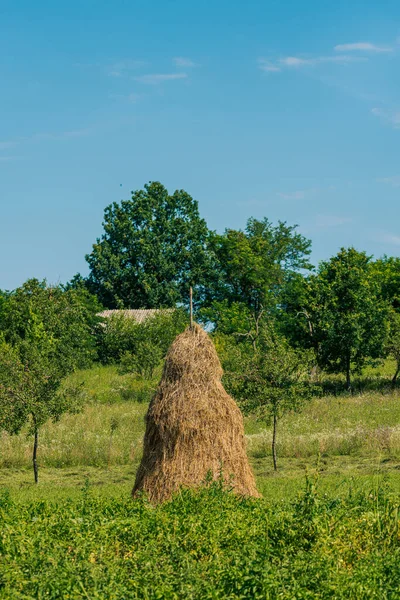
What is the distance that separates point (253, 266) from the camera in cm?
5959

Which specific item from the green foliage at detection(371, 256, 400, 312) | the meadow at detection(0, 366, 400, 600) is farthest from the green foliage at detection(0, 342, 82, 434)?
the green foliage at detection(371, 256, 400, 312)

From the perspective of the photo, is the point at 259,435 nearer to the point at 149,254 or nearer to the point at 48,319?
the point at 48,319

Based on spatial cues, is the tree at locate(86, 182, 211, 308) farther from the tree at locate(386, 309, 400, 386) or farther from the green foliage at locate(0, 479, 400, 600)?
→ the green foliage at locate(0, 479, 400, 600)

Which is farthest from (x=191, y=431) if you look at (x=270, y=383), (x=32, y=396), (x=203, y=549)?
(x=270, y=383)

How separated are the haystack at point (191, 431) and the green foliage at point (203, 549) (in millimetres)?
2056

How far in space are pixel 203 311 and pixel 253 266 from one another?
561cm

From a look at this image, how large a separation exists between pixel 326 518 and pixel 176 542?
173cm

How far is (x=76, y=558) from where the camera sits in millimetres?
7703

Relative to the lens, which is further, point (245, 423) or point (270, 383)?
point (245, 423)

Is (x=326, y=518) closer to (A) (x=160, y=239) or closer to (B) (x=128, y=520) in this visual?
(B) (x=128, y=520)

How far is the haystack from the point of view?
12.8 meters

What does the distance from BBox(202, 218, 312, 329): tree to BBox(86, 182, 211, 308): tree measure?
5.46 ft

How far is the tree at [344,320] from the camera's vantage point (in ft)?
117

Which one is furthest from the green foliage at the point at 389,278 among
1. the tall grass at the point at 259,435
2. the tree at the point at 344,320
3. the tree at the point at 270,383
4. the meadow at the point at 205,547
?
the meadow at the point at 205,547
